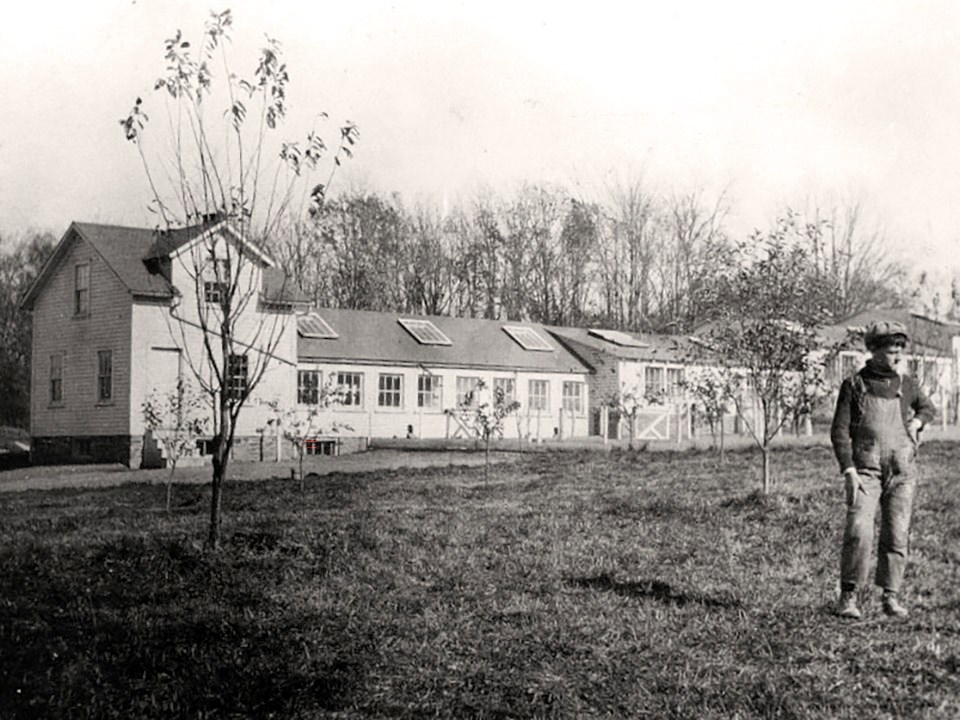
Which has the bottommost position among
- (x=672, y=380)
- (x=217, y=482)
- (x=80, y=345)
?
(x=217, y=482)

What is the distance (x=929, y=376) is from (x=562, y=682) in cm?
3369

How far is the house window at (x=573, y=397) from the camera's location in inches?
1542

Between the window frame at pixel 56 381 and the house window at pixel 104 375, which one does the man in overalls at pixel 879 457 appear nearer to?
the house window at pixel 104 375

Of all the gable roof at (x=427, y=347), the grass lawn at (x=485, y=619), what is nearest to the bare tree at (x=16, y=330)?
the gable roof at (x=427, y=347)

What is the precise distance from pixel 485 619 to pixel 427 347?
2999cm

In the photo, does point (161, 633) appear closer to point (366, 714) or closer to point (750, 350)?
point (366, 714)

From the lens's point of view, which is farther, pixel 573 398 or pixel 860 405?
pixel 573 398

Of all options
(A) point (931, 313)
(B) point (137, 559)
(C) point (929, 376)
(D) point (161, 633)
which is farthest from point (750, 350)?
(C) point (929, 376)

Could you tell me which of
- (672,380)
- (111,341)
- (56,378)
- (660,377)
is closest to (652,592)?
(111,341)

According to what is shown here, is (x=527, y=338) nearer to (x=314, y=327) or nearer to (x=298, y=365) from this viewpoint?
(x=314, y=327)

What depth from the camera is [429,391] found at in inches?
1410

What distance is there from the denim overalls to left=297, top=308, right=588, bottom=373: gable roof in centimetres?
2714

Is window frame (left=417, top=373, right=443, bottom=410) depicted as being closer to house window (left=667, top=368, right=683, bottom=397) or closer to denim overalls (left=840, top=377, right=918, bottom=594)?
house window (left=667, top=368, right=683, bottom=397)

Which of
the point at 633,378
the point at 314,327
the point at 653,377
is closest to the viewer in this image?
the point at 314,327
